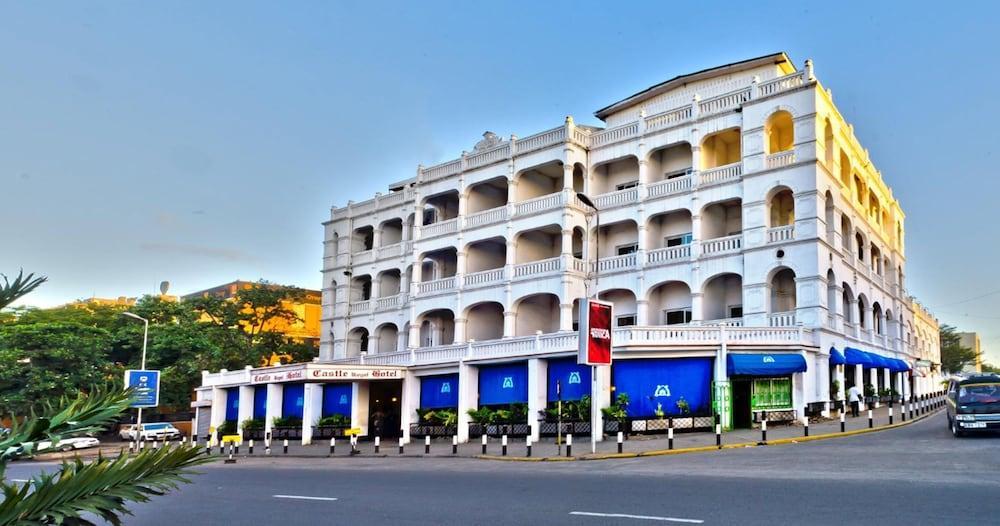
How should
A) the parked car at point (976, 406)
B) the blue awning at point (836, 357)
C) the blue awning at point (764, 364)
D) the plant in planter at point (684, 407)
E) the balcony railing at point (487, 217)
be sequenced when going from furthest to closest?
1. the balcony railing at point (487, 217)
2. the blue awning at point (836, 357)
3. the plant in planter at point (684, 407)
4. the blue awning at point (764, 364)
5. the parked car at point (976, 406)

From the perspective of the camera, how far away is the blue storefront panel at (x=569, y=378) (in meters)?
34.0

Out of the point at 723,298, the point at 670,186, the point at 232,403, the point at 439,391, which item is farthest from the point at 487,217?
the point at 232,403

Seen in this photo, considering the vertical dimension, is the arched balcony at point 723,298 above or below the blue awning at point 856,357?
above

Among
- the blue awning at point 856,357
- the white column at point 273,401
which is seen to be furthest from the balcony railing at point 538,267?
the white column at point 273,401

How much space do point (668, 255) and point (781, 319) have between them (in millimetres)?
6718

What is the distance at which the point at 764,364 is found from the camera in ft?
104

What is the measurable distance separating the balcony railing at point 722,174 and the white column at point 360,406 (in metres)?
20.0

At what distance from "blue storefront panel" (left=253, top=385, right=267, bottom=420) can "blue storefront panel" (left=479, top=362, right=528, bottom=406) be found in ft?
50.2

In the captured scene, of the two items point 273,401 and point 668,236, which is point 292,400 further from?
point 668,236

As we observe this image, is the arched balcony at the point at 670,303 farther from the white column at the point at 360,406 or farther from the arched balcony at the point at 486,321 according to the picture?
the white column at the point at 360,406

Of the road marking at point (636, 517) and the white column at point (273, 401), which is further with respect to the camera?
the white column at point (273, 401)

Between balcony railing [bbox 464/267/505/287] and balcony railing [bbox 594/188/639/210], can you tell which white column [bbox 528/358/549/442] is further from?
balcony railing [bbox 594/188/639/210]

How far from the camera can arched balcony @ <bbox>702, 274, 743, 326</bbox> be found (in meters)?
39.4

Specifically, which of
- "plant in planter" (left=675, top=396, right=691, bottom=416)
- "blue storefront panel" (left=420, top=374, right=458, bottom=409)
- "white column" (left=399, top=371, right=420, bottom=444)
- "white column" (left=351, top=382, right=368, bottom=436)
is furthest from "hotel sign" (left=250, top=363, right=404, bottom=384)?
"plant in planter" (left=675, top=396, right=691, bottom=416)
